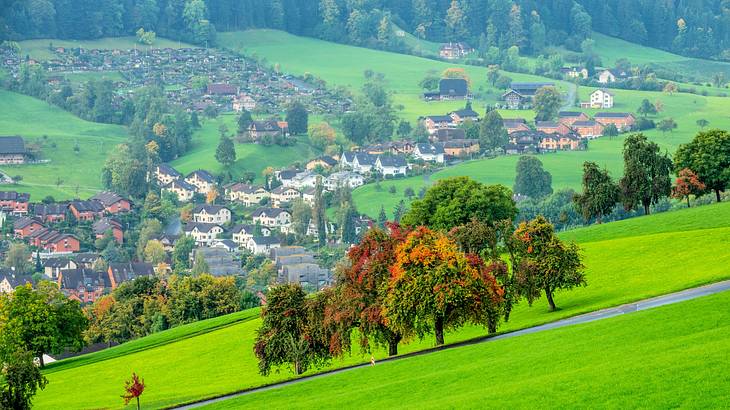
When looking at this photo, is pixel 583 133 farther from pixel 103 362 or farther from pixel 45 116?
pixel 103 362

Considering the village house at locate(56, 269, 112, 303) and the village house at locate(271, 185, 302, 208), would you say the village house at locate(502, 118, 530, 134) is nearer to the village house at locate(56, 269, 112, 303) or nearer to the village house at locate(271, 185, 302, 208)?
the village house at locate(271, 185, 302, 208)

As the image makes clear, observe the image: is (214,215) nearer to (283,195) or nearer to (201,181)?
(283,195)

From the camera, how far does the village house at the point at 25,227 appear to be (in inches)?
5595

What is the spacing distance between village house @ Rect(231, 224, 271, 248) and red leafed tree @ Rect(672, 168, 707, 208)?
6410cm

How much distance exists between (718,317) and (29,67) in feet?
565

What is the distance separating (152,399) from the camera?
175 feet

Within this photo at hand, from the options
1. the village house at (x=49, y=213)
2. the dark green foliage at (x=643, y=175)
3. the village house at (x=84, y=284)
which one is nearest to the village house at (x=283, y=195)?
the village house at (x=49, y=213)

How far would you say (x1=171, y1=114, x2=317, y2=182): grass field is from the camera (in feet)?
542

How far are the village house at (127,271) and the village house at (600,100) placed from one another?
81.8 m

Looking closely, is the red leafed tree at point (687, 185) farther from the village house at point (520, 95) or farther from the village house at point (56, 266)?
the village house at point (520, 95)

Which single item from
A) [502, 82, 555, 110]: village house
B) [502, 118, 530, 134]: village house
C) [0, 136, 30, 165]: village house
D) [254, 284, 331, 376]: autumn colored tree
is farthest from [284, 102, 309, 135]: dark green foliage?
[254, 284, 331, 376]: autumn colored tree

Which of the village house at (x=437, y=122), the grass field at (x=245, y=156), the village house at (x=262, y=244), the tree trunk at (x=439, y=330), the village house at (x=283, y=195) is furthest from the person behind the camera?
the village house at (x=437, y=122)

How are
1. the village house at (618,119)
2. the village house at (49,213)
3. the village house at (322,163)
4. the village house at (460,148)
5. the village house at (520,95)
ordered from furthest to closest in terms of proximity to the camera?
the village house at (520,95) < the village house at (618,119) < the village house at (460,148) < the village house at (322,163) < the village house at (49,213)

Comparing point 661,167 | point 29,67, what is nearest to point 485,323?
point 661,167
